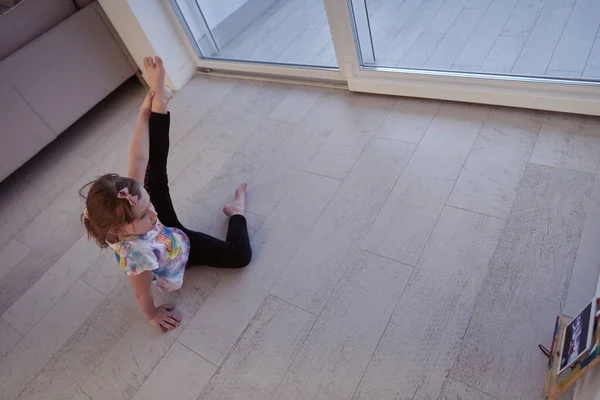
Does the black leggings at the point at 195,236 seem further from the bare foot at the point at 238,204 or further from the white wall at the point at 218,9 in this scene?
the white wall at the point at 218,9

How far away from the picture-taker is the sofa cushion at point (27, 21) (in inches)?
78.4

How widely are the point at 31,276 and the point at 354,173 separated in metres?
1.41

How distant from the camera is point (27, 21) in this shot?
2.05 metres

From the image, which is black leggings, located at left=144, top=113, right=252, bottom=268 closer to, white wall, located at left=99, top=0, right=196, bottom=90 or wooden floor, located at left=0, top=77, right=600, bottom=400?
wooden floor, located at left=0, top=77, right=600, bottom=400

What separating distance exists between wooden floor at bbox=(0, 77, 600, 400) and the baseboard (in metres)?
1.03

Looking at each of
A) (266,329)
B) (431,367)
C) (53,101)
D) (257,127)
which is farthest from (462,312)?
(53,101)

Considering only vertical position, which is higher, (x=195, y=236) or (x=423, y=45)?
(x=195, y=236)

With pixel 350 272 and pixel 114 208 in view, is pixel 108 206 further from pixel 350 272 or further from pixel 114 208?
pixel 350 272

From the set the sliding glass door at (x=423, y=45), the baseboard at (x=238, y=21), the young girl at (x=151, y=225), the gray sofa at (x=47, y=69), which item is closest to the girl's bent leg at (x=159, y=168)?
the young girl at (x=151, y=225)

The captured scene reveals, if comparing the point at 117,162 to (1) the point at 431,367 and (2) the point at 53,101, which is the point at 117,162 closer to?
(2) the point at 53,101

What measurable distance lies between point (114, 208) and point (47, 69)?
1.58 meters

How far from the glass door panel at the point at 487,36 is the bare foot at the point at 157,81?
965 mm

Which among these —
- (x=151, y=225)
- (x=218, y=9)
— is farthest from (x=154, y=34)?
(x=151, y=225)

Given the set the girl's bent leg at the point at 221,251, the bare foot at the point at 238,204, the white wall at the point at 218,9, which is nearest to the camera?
the girl's bent leg at the point at 221,251
